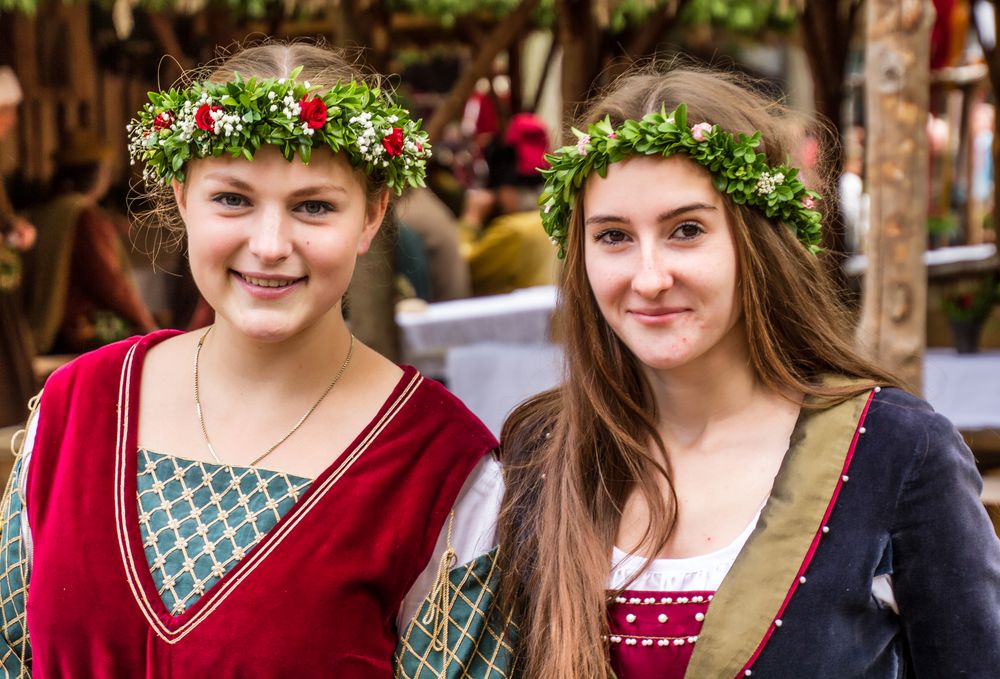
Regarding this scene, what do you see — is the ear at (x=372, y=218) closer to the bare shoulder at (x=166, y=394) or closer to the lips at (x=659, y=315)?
the bare shoulder at (x=166, y=394)

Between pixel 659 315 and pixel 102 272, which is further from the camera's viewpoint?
pixel 102 272

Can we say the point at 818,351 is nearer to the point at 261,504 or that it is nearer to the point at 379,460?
the point at 379,460

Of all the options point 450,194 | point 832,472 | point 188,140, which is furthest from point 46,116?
point 832,472

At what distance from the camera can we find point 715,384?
6.64 ft

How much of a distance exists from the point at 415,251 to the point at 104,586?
479 cm

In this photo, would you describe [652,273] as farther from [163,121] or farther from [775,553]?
[163,121]

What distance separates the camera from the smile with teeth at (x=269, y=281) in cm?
189

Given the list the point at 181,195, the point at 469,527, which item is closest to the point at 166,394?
the point at 181,195

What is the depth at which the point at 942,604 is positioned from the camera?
1808mm

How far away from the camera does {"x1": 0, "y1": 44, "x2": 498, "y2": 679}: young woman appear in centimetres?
186

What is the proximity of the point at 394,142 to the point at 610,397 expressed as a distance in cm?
56

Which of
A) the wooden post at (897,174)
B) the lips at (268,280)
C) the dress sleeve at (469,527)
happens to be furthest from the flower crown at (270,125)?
the wooden post at (897,174)

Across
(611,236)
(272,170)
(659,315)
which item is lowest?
(659,315)

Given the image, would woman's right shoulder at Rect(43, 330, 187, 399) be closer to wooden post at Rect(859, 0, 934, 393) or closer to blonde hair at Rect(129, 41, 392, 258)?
blonde hair at Rect(129, 41, 392, 258)
